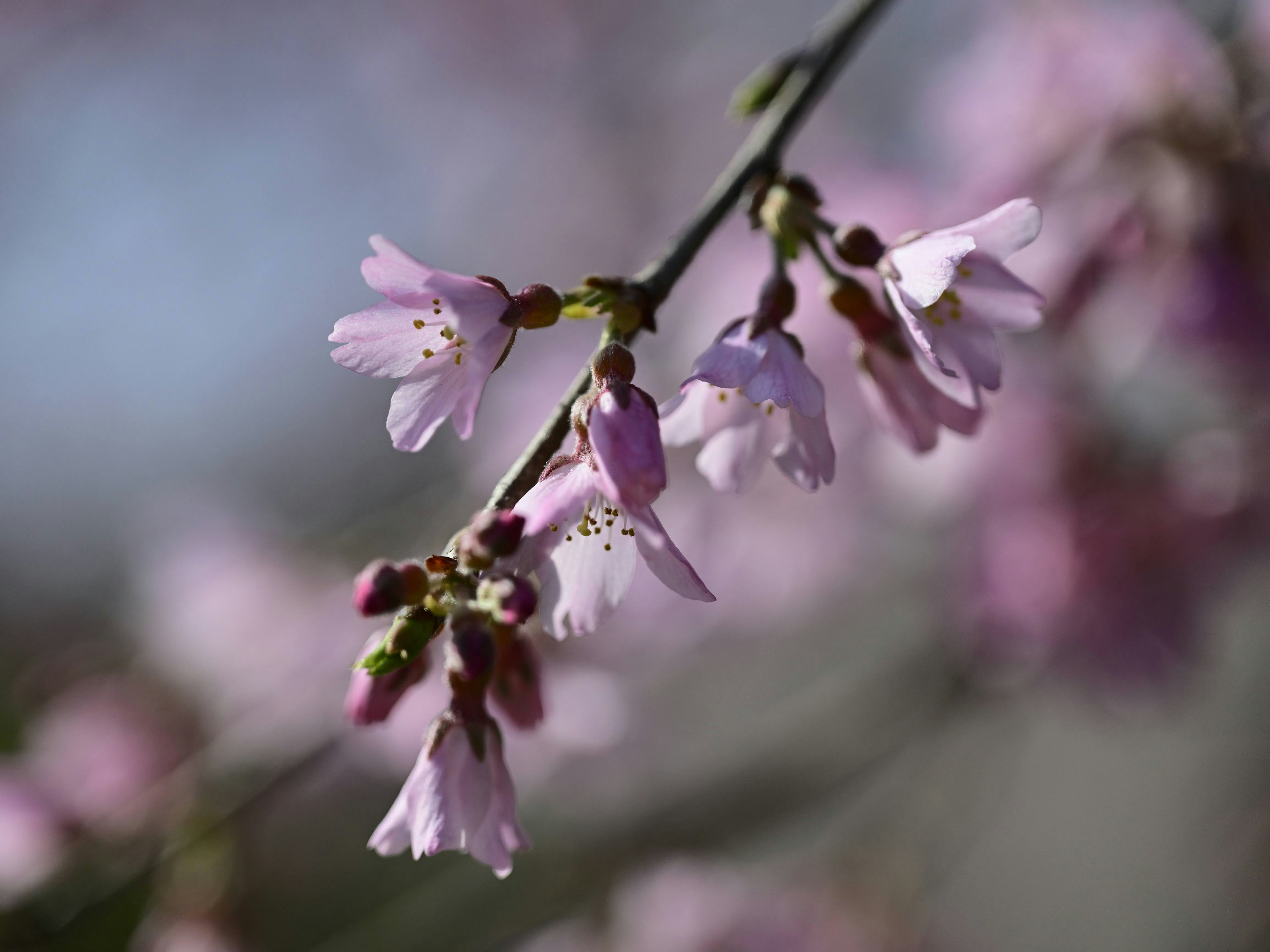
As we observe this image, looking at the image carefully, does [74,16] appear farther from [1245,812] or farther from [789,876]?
[1245,812]

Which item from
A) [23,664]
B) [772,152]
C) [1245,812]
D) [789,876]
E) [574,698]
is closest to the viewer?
[772,152]

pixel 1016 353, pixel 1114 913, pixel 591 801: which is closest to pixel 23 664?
pixel 591 801

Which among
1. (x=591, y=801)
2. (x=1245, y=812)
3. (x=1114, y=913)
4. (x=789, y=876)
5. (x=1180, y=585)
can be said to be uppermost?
(x=591, y=801)

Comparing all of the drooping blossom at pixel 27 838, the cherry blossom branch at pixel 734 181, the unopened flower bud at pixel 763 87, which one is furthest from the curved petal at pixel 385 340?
the drooping blossom at pixel 27 838

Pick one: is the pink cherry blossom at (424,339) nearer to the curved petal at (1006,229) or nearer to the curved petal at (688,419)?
the curved petal at (688,419)

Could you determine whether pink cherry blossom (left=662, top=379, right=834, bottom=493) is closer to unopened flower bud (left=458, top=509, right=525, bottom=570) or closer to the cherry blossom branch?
the cherry blossom branch

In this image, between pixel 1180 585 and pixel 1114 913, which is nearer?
pixel 1180 585

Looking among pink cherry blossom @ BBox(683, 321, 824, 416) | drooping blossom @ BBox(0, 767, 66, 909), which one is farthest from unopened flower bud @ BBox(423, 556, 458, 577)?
drooping blossom @ BBox(0, 767, 66, 909)
